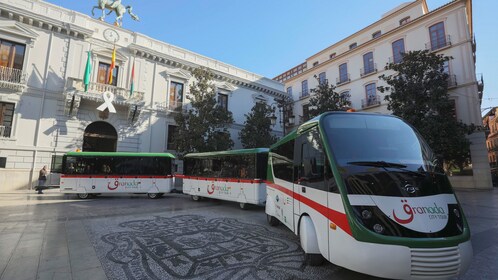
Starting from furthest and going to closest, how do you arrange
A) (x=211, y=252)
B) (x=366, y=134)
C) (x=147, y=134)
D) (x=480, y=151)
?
(x=147, y=134) < (x=480, y=151) < (x=211, y=252) < (x=366, y=134)

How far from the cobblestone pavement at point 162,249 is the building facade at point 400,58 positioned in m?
16.2

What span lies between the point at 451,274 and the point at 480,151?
2323 cm

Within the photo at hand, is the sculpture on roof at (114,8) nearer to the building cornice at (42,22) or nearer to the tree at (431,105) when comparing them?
the building cornice at (42,22)

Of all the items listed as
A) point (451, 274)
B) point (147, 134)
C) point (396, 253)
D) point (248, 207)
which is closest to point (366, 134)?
point (396, 253)

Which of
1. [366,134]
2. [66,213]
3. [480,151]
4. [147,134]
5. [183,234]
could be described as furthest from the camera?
[147,134]

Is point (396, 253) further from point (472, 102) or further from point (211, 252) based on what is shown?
point (472, 102)

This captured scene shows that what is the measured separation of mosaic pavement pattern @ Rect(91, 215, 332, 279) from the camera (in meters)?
4.02

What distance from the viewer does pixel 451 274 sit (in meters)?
2.87

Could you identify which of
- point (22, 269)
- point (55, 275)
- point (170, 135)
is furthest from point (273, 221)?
point (170, 135)

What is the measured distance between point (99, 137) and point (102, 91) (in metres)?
3.59

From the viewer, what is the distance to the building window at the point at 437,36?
72.9ft

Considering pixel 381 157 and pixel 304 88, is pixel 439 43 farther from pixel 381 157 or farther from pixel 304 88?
pixel 381 157

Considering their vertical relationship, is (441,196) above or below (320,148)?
below

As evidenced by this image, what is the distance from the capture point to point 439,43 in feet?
73.6
